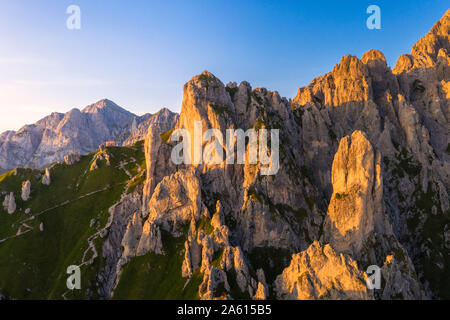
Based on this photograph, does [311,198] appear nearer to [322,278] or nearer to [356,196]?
[356,196]

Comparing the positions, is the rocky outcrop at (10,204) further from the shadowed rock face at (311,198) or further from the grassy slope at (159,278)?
the grassy slope at (159,278)

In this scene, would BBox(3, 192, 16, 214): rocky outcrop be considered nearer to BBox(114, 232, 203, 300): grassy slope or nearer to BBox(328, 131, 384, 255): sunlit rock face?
BBox(114, 232, 203, 300): grassy slope

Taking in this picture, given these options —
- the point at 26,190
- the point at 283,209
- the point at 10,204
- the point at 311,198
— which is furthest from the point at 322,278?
the point at 26,190

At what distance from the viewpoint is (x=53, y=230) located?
159 meters

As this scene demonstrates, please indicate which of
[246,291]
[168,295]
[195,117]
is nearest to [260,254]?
[246,291]

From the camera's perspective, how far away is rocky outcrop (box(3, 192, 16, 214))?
16900 centimetres

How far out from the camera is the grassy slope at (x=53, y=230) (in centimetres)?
13312

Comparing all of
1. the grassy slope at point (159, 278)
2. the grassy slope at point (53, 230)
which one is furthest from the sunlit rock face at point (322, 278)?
the grassy slope at point (53, 230)

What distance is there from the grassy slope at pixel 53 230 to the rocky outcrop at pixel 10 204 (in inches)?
96.0

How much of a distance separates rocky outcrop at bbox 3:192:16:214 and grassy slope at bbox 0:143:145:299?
2437mm

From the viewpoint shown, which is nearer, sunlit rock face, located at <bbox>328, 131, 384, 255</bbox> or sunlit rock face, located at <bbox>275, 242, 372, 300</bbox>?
sunlit rock face, located at <bbox>275, 242, 372, 300</bbox>

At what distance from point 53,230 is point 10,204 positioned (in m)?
36.5

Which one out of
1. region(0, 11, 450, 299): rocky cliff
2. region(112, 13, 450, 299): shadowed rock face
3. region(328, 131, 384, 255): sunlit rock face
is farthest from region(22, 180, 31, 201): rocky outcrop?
region(328, 131, 384, 255): sunlit rock face
